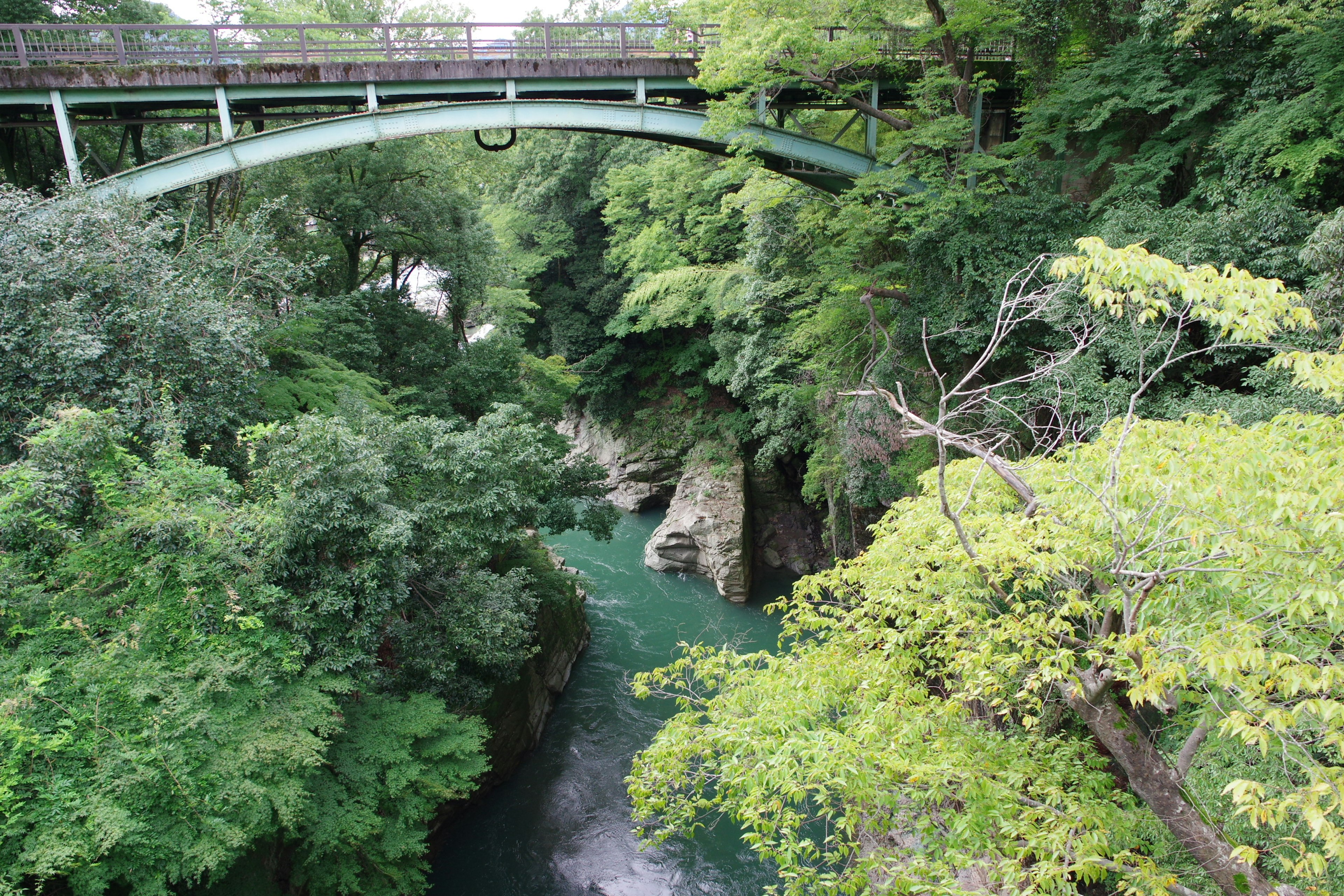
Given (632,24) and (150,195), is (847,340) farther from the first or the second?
(150,195)

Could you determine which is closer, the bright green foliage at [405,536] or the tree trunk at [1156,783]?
the tree trunk at [1156,783]

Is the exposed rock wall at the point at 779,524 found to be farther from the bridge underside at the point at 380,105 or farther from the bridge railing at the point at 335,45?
the bridge railing at the point at 335,45

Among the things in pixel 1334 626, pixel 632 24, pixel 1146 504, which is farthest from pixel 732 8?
pixel 1334 626

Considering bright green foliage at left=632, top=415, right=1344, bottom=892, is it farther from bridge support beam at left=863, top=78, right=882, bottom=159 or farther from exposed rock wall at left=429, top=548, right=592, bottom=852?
bridge support beam at left=863, top=78, right=882, bottom=159

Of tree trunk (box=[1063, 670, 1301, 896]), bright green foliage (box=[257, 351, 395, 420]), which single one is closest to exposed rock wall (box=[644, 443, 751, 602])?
bright green foliage (box=[257, 351, 395, 420])

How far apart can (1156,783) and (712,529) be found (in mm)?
12619

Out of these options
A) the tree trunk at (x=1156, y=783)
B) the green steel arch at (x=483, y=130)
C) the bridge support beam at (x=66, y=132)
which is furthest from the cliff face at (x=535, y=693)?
the bridge support beam at (x=66, y=132)

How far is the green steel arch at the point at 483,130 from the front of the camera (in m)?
11.2

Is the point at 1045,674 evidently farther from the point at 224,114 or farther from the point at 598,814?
the point at 224,114

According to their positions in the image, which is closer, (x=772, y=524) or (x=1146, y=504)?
(x=1146, y=504)

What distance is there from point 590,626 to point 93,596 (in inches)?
381

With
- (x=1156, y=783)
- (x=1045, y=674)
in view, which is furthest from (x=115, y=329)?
(x=1156, y=783)

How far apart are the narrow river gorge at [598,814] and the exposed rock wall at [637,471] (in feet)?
20.2

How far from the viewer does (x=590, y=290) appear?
22.5m
